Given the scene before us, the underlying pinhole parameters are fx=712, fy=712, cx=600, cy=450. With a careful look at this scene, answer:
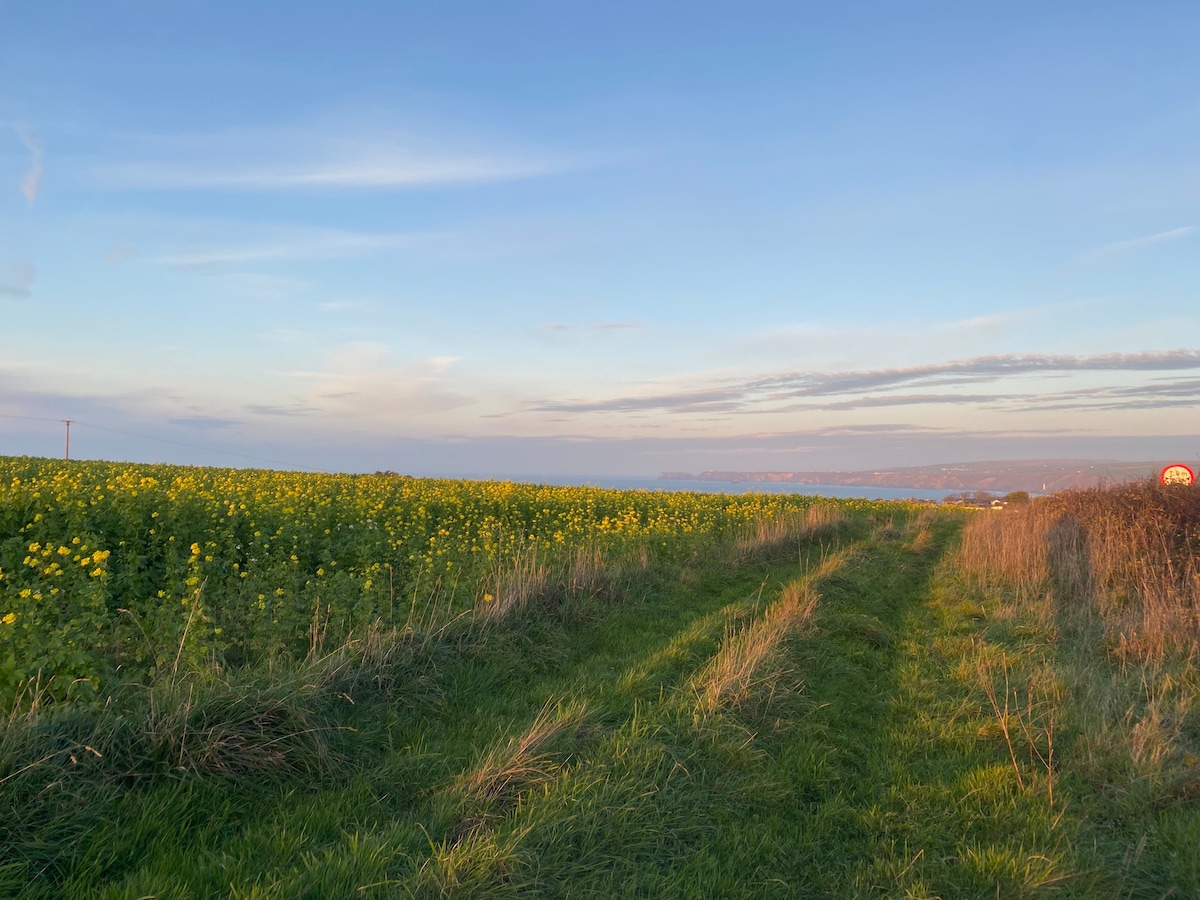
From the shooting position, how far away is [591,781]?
4.30 metres

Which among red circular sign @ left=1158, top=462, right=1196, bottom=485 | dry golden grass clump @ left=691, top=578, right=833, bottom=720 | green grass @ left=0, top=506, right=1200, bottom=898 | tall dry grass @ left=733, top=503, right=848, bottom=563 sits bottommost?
green grass @ left=0, top=506, right=1200, bottom=898

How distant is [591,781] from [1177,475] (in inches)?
730

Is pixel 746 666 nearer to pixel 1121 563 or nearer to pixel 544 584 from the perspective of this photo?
pixel 544 584

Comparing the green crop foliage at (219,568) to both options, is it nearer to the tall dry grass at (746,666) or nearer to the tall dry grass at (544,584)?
the tall dry grass at (544,584)

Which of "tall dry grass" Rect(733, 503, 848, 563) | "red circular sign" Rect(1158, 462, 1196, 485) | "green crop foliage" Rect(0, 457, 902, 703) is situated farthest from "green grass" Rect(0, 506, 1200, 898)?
"red circular sign" Rect(1158, 462, 1196, 485)

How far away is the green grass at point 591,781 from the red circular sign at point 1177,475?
9559mm

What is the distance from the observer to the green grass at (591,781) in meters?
3.56

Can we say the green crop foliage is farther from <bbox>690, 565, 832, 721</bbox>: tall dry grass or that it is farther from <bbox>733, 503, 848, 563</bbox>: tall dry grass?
<bbox>690, 565, 832, 721</bbox>: tall dry grass

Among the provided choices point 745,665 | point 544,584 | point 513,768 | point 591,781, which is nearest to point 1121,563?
point 745,665

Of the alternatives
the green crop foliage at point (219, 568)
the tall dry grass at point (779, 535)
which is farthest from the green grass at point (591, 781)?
the tall dry grass at point (779, 535)

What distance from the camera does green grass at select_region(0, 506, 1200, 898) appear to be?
11.7 ft

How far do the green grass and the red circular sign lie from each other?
9559 mm

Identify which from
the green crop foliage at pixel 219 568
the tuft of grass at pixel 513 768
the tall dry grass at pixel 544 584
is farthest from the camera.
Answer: the tall dry grass at pixel 544 584

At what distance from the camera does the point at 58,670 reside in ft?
16.2
